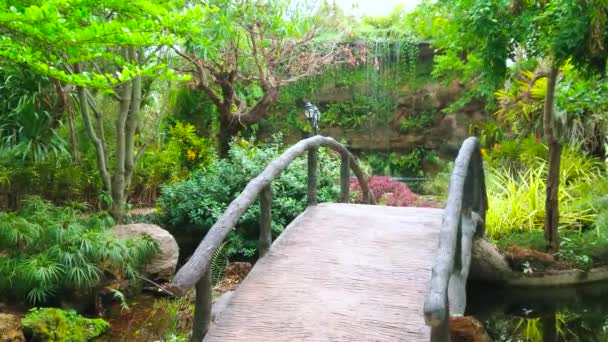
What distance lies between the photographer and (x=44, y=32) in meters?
3.18

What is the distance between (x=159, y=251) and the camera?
576 cm

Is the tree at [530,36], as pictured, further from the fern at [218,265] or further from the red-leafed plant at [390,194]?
the fern at [218,265]

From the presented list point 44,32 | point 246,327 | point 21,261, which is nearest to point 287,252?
point 246,327

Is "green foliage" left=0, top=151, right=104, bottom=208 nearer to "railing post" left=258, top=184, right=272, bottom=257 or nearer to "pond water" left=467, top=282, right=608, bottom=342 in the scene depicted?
"railing post" left=258, top=184, right=272, bottom=257

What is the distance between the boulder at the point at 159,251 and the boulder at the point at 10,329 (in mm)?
1676

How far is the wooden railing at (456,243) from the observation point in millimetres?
2209

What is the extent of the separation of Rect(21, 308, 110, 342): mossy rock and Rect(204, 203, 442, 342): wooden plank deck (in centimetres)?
185

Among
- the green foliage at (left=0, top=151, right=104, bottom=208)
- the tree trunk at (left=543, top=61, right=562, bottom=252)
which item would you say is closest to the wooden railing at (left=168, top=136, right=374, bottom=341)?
the tree trunk at (left=543, top=61, right=562, bottom=252)

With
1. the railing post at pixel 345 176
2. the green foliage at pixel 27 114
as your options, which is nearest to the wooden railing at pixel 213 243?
the railing post at pixel 345 176

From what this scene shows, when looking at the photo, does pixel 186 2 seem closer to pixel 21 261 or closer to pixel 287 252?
pixel 21 261

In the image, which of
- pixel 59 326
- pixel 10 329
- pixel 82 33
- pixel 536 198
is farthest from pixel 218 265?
pixel 536 198

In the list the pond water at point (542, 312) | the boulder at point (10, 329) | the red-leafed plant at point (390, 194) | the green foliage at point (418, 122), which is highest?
the green foliage at point (418, 122)

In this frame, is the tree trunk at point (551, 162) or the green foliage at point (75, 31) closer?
the green foliage at point (75, 31)

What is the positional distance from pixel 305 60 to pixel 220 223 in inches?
311
